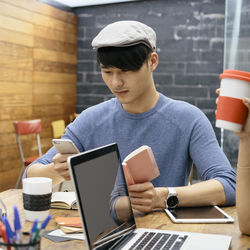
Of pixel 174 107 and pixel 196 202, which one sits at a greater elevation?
pixel 174 107

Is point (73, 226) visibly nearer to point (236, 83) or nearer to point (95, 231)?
point (95, 231)

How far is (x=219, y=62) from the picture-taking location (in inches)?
180

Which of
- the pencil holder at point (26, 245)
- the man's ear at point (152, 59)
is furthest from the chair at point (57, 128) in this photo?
the pencil holder at point (26, 245)

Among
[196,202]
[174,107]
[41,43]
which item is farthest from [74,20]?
[196,202]

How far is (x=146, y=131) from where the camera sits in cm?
165

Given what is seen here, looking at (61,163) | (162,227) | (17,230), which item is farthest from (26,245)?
(61,163)

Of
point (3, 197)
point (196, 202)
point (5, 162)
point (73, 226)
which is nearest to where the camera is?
point (73, 226)

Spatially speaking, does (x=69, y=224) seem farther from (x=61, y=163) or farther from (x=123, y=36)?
(x=123, y=36)

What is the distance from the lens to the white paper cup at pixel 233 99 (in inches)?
36.9

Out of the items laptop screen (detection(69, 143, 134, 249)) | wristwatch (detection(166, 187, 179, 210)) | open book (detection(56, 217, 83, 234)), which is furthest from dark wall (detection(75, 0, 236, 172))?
laptop screen (detection(69, 143, 134, 249))

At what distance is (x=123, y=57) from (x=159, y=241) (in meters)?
0.72

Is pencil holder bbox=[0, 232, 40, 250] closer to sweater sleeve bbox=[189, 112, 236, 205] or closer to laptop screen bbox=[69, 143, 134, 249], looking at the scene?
laptop screen bbox=[69, 143, 134, 249]

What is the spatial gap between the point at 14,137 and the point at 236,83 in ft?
11.8

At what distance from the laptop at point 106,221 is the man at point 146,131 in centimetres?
22
